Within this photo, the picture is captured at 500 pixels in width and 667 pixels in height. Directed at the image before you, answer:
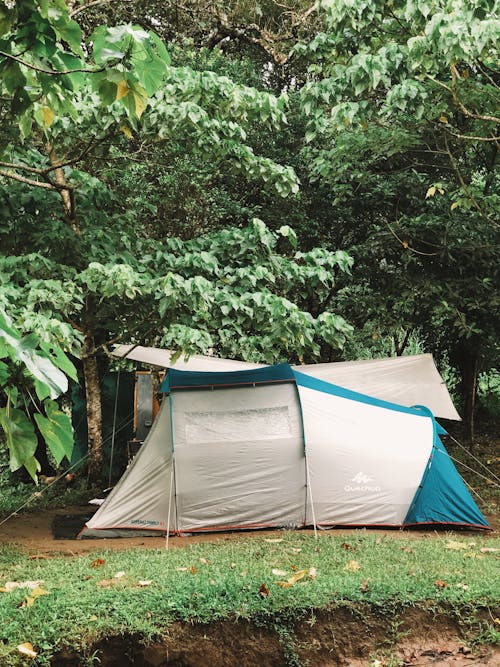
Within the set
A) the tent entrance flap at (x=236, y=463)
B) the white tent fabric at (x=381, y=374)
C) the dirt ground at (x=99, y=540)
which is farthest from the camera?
the white tent fabric at (x=381, y=374)

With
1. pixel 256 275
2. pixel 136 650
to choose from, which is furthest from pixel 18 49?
pixel 256 275

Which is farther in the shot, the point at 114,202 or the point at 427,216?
the point at 427,216

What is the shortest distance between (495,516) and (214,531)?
2.96 m

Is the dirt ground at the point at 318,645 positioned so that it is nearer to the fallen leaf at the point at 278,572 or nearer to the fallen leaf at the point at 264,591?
the fallen leaf at the point at 264,591

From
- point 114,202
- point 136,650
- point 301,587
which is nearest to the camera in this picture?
point 136,650

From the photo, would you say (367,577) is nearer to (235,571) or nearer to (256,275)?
(235,571)

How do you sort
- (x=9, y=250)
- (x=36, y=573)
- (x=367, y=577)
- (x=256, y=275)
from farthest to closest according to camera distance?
(x=9, y=250) < (x=256, y=275) < (x=36, y=573) < (x=367, y=577)

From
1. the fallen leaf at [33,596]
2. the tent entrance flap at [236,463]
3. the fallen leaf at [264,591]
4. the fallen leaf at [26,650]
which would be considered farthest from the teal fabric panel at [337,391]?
the fallen leaf at [26,650]

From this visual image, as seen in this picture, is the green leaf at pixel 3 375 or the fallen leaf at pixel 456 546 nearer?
the green leaf at pixel 3 375

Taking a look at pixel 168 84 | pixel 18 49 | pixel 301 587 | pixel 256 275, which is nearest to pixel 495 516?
pixel 256 275

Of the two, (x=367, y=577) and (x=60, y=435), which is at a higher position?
(x=60, y=435)

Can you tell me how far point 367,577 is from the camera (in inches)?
170

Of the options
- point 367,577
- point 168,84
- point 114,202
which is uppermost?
point 168,84

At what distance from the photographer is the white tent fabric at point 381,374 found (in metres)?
7.72
